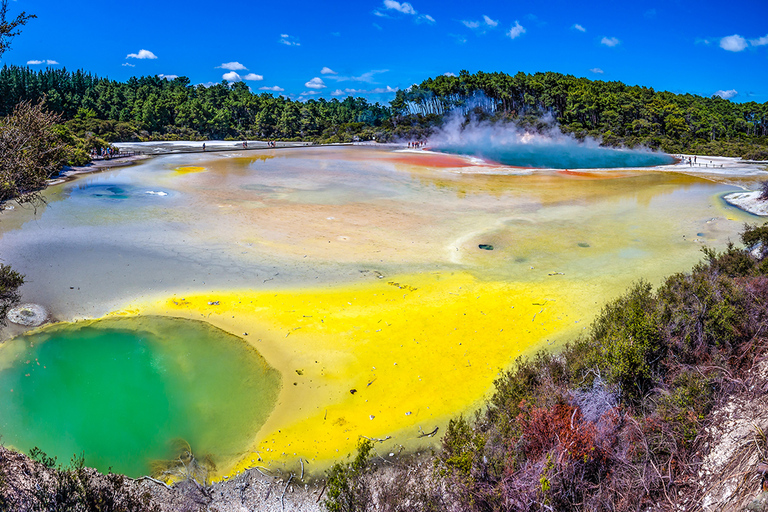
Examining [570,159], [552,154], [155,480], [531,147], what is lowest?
[155,480]

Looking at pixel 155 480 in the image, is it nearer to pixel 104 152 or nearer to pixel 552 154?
pixel 104 152

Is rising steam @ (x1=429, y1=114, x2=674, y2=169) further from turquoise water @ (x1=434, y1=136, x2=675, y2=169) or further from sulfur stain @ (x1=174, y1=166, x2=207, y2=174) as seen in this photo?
sulfur stain @ (x1=174, y1=166, x2=207, y2=174)

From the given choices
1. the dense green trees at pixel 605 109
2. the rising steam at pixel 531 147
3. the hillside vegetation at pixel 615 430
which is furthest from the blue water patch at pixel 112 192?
the dense green trees at pixel 605 109

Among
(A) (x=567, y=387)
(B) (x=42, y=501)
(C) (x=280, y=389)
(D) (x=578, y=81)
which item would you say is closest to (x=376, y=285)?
(C) (x=280, y=389)

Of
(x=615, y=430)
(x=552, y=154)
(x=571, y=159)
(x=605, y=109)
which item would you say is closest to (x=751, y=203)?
(x=615, y=430)

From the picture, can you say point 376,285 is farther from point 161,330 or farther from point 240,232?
point 240,232
